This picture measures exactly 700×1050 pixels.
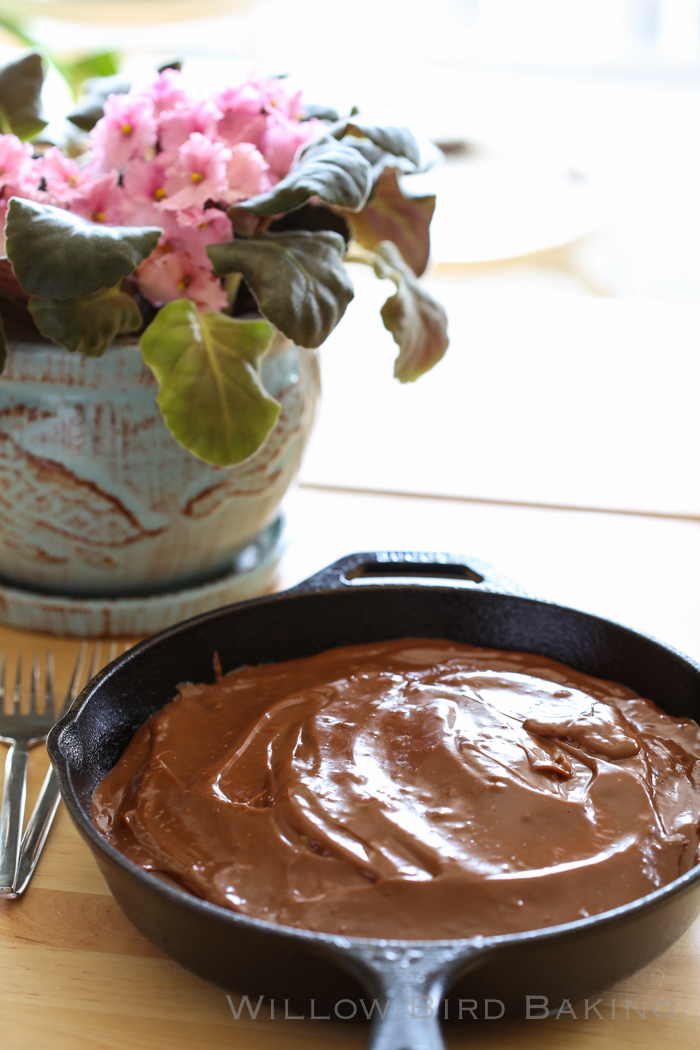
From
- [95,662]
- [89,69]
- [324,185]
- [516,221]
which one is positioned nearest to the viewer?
[324,185]

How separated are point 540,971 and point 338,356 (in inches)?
59.1

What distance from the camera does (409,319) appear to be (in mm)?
1073

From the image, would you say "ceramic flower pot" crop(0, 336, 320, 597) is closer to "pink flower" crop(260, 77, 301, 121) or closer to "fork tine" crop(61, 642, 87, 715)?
"fork tine" crop(61, 642, 87, 715)

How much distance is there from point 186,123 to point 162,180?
0.20 ft

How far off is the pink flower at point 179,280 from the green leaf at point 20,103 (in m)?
0.29

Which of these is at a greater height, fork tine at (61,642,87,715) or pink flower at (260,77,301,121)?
pink flower at (260,77,301,121)

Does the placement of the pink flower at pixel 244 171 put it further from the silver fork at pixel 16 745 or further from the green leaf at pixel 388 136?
the silver fork at pixel 16 745

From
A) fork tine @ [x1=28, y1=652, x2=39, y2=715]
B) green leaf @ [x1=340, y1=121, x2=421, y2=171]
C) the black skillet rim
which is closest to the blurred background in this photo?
green leaf @ [x1=340, y1=121, x2=421, y2=171]

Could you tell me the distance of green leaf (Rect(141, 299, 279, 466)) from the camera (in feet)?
2.98

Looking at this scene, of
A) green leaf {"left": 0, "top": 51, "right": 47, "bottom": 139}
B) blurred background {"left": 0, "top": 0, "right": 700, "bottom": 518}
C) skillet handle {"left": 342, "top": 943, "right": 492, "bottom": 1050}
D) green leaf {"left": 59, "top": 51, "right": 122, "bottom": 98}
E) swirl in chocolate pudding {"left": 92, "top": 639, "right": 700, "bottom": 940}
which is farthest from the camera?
green leaf {"left": 59, "top": 51, "right": 122, "bottom": 98}

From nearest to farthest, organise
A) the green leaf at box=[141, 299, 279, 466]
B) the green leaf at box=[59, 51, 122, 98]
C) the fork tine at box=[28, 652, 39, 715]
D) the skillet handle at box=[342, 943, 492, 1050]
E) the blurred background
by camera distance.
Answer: the skillet handle at box=[342, 943, 492, 1050]
the green leaf at box=[141, 299, 279, 466]
the fork tine at box=[28, 652, 39, 715]
the blurred background
the green leaf at box=[59, 51, 122, 98]

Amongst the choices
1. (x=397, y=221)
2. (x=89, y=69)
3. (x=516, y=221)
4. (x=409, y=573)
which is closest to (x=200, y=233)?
(x=397, y=221)

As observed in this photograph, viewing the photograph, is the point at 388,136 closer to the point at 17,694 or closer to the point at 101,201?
the point at 101,201

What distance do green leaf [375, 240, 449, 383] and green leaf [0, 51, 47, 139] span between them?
0.41 m
